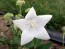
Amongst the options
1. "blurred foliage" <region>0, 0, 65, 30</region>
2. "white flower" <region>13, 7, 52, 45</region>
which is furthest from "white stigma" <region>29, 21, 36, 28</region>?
"blurred foliage" <region>0, 0, 65, 30</region>

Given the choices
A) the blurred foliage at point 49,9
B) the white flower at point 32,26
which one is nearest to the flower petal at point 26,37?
the white flower at point 32,26

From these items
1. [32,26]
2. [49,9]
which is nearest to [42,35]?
[32,26]

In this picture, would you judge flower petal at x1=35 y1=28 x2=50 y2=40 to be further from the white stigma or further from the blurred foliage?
the blurred foliage

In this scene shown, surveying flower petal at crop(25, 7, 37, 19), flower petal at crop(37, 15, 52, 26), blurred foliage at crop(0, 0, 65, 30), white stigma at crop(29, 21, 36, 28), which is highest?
flower petal at crop(25, 7, 37, 19)

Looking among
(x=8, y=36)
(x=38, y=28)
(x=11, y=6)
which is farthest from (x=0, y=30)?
(x=38, y=28)

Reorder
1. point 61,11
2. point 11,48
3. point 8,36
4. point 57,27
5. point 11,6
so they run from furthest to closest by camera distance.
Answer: point 11,6
point 61,11
point 57,27
point 8,36
point 11,48

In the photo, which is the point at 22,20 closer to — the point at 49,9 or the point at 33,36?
the point at 33,36
